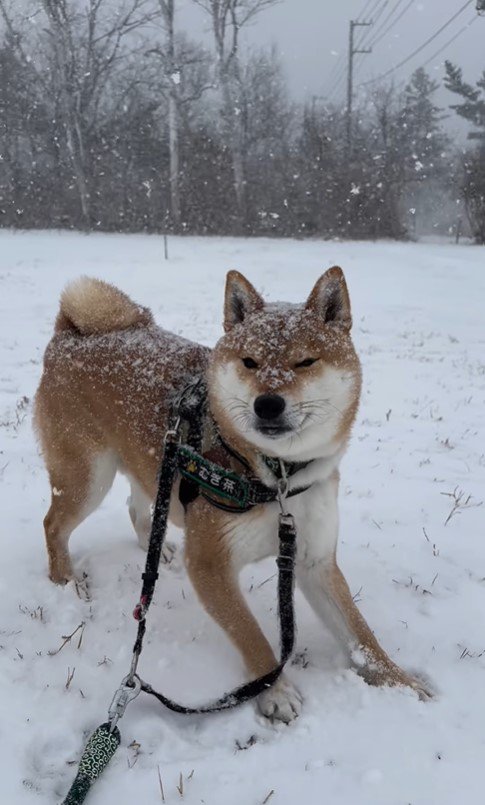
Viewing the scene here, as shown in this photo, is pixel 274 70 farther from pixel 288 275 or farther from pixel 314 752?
pixel 314 752

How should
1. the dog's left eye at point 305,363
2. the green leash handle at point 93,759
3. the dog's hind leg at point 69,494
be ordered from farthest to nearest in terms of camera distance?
the dog's hind leg at point 69,494, the dog's left eye at point 305,363, the green leash handle at point 93,759

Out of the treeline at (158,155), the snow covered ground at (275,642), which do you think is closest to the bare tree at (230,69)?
the treeline at (158,155)

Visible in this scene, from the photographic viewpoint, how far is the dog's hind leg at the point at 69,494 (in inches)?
114

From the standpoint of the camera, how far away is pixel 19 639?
245cm

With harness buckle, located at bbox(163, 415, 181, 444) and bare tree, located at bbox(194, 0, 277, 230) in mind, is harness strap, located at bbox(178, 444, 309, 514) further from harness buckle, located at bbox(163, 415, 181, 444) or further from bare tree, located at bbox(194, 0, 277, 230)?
bare tree, located at bbox(194, 0, 277, 230)

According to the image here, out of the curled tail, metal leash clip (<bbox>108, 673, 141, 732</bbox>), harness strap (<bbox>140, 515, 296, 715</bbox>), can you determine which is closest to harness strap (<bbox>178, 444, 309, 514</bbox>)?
harness strap (<bbox>140, 515, 296, 715</bbox>)

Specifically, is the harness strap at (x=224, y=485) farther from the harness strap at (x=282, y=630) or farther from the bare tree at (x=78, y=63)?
the bare tree at (x=78, y=63)

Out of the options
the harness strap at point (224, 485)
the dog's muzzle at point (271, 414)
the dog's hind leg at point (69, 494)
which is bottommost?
the dog's hind leg at point (69, 494)

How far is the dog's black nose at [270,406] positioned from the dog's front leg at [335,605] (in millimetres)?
508

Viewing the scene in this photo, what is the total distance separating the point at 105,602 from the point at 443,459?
2.85 meters

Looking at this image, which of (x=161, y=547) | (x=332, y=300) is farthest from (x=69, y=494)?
(x=332, y=300)

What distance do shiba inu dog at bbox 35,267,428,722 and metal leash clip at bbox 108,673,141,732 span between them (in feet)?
1.42

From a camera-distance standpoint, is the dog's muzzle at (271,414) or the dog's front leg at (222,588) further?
the dog's front leg at (222,588)

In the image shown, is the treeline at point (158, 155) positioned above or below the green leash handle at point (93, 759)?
above
